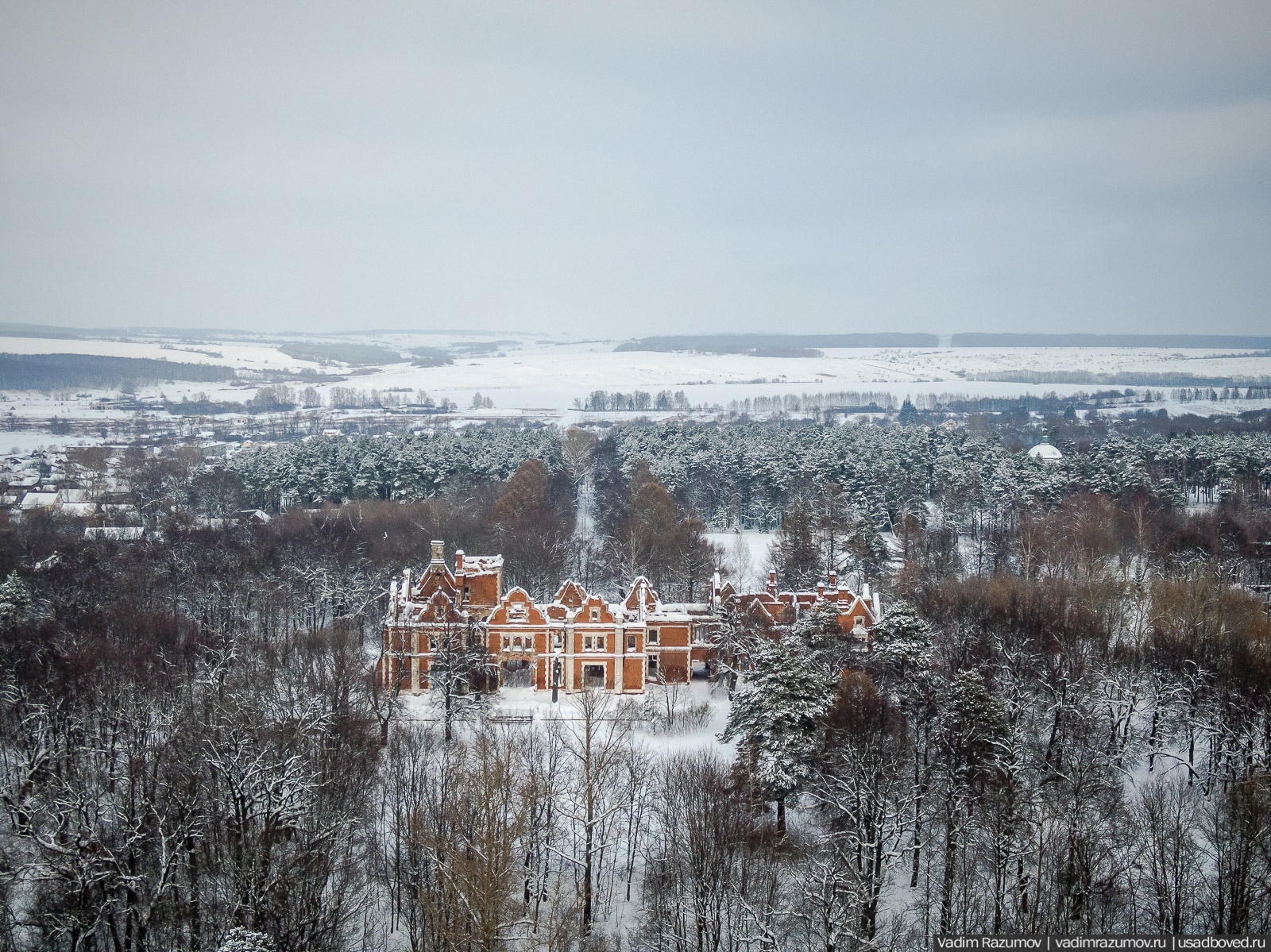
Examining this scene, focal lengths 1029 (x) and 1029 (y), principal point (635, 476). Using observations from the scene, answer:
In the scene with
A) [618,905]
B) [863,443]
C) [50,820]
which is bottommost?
[618,905]

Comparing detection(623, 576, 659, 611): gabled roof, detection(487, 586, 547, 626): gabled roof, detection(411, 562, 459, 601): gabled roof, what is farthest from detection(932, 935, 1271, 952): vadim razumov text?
detection(411, 562, 459, 601): gabled roof

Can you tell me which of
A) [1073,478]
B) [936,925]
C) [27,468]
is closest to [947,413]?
[1073,478]

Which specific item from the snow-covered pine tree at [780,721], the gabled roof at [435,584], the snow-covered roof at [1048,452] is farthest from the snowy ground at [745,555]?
the snow-covered roof at [1048,452]

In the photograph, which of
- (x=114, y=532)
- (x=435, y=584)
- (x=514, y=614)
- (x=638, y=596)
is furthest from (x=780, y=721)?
(x=114, y=532)

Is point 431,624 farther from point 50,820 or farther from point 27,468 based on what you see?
point 27,468

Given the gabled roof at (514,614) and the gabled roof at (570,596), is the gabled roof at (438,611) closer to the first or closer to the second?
the gabled roof at (514,614)
